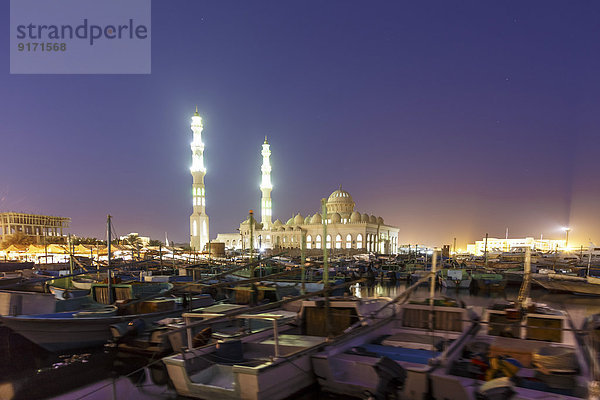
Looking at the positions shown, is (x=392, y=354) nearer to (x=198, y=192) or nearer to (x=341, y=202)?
(x=198, y=192)

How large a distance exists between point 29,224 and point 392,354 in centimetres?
10775

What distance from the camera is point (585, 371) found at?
6398 millimetres

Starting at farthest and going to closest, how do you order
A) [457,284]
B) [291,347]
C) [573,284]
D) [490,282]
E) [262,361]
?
[490,282] → [457,284] → [573,284] → [291,347] → [262,361]

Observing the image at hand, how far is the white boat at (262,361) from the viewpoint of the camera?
6037 mm

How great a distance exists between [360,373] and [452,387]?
5.42ft

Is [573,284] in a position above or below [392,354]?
below

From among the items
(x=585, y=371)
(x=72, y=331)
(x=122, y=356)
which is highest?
(x=585, y=371)

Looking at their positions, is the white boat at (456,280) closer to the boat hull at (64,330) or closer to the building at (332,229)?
the boat hull at (64,330)

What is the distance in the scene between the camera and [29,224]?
294ft

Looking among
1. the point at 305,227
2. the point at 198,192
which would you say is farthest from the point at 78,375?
the point at 305,227

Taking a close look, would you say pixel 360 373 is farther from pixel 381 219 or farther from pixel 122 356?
pixel 381 219

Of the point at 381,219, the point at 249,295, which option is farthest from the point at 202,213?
the point at 249,295

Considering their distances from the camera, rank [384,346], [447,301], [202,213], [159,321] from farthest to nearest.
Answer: [202,213] < [159,321] < [447,301] < [384,346]

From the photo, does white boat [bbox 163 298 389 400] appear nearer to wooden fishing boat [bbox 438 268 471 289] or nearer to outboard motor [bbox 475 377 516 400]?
outboard motor [bbox 475 377 516 400]
